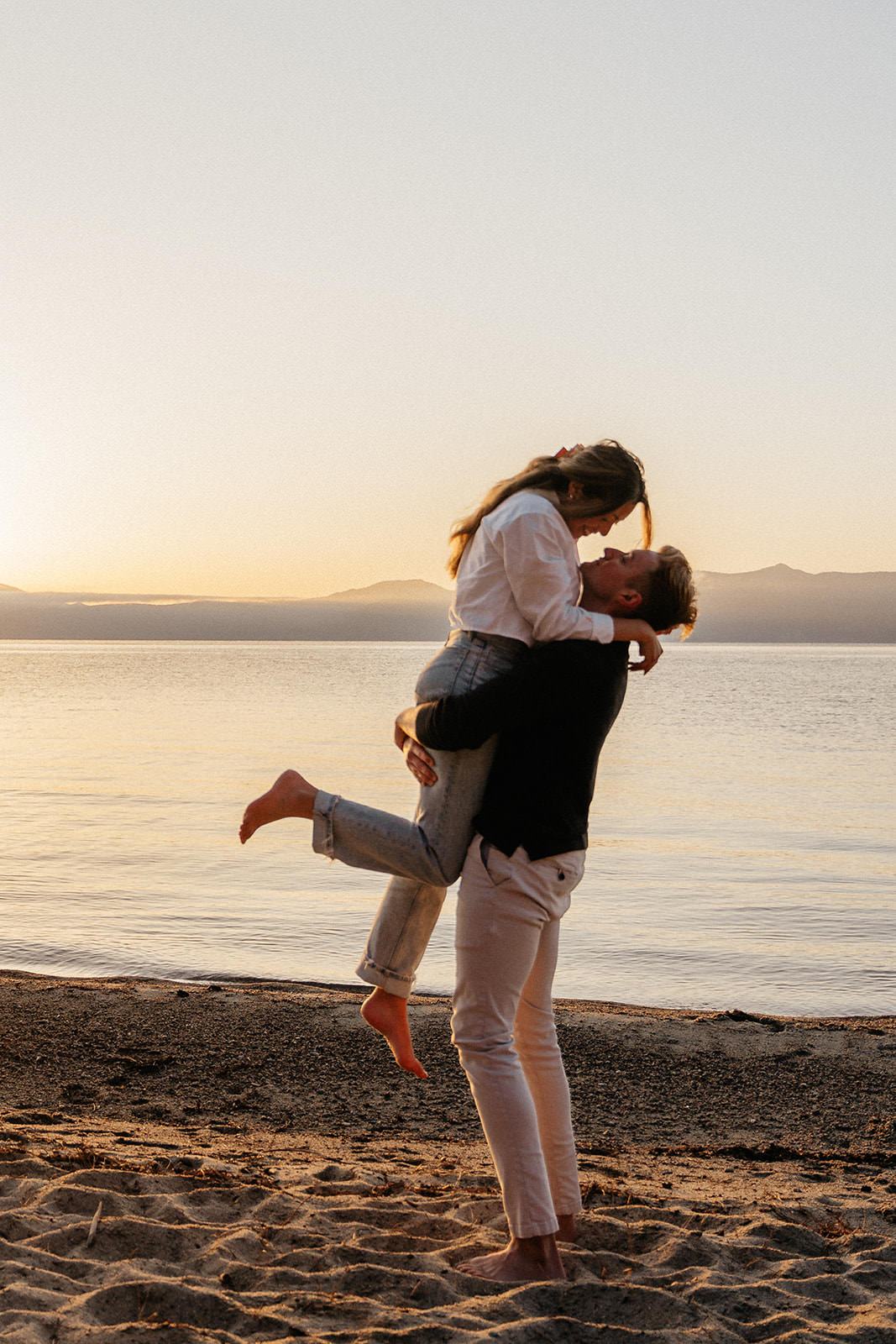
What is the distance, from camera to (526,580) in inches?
115

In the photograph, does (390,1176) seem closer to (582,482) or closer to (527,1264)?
(527,1264)

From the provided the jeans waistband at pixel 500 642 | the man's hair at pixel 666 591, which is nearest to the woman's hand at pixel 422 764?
the jeans waistband at pixel 500 642

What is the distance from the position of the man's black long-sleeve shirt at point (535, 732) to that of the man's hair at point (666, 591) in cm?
20

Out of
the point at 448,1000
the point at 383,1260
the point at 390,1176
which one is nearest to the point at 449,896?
the point at 448,1000

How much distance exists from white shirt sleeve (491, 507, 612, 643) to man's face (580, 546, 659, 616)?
0.23 metres

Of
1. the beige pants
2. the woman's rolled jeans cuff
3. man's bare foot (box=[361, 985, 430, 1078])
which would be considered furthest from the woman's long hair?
man's bare foot (box=[361, 985, 430, 1078])

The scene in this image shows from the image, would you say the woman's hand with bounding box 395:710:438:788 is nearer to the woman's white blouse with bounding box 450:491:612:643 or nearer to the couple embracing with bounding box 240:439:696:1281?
the couple embracing with bounding box 240:439:696:1281

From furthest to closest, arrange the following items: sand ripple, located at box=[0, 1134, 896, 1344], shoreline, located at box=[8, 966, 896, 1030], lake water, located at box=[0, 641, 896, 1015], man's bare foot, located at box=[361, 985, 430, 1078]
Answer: lake water, located at box=[0, 641, 896, 1015] < shoreline, located at box=[8, 966, 896, 1030] < man's bare foot, located at box=[361, 985, 430, 1078] < sand ripple, located at box=[0, 1134, 896, 1344]

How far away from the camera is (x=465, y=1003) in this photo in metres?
3.05

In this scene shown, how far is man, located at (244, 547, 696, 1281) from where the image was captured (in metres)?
3.00

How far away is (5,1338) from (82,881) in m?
8.33

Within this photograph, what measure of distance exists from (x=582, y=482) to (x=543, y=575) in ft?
1.14

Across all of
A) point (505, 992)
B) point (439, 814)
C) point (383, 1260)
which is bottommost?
point (383, 1260)

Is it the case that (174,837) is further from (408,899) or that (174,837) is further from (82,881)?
(408,899)
